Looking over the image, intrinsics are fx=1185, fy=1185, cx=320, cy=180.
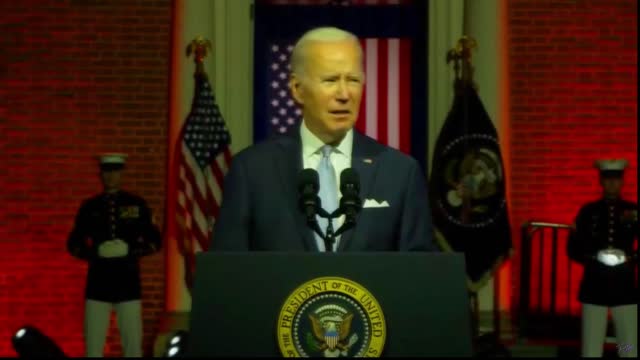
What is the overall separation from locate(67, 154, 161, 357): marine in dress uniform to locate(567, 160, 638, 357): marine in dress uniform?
322 cm

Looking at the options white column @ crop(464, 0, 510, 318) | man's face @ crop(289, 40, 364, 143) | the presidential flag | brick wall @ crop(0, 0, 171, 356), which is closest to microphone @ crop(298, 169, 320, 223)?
man's face @ crop(289, 40, 364, 143)

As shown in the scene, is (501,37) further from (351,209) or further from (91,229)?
(351,209)

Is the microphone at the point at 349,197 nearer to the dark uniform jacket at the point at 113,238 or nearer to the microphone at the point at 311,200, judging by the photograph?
the microphone at the point at 311,200

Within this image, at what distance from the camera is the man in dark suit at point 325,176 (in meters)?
3.42

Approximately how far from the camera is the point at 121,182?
9.99 meters

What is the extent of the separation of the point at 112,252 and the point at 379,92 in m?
2.84

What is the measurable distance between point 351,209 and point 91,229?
599 centimetres

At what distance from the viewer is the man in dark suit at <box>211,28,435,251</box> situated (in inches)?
135

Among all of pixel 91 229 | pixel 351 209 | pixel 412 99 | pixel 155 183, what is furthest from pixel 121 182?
pixel 351 209

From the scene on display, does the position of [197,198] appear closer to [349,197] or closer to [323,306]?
[349,197]

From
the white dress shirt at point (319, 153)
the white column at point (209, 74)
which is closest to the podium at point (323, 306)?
the white dress shirt at point (319, 153)

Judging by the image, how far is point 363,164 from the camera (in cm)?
351

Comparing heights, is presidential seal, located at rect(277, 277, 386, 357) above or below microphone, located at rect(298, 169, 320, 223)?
below

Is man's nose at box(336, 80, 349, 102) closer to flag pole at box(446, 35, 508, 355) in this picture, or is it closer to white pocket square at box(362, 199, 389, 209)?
white pocket square at box(362, 199, 389, 209)
